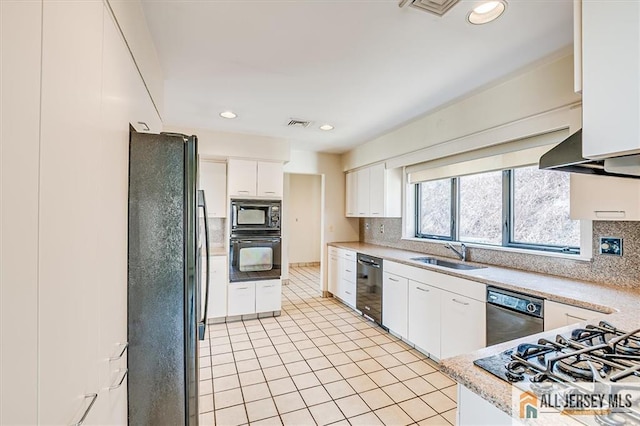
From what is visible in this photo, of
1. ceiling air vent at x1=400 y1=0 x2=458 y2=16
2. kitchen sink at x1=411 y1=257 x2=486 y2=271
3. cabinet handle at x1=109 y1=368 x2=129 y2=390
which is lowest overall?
cabinet handle at x1=109 y1=368 x2=129 y2=390

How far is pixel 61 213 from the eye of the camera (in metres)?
0.73

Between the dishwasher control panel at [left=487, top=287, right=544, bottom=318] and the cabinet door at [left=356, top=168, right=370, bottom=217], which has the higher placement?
the cabinet door at [left=356, top=168, right=370, bottom=217]

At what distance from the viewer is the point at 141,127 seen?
61.6 inches

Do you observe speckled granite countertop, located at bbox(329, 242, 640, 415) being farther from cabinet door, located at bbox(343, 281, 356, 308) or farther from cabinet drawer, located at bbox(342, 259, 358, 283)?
cabinet door, located at bbox(343, 281, 356, 308)

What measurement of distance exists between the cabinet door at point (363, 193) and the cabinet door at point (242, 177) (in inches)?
66.4

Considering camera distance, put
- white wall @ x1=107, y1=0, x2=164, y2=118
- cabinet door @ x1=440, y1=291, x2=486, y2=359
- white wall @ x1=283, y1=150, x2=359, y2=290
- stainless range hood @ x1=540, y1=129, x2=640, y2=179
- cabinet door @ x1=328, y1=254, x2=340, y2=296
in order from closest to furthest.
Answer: stainless range hood @ x1=540, y1=129, x2=640, y2=179, white wall @ x1=107, y1=0, x2=164, y2=118, cabinet door @ x1=440, y1=291, x2=486, y2=359, cabinet door @ x1=328, y1=254, x2=340, y2=296, white wall @ x1=283, y1=150, x2=359, y2=290

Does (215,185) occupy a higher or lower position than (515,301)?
higher

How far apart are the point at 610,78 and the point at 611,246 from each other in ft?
5.37

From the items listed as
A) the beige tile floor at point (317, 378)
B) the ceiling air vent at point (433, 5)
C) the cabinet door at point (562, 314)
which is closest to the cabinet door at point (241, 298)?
the beige tile floor at point (317, 378)

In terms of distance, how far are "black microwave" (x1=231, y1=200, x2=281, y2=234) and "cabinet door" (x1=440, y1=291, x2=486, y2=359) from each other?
2.37 m

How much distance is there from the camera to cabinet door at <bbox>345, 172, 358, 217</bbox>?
4895 mm

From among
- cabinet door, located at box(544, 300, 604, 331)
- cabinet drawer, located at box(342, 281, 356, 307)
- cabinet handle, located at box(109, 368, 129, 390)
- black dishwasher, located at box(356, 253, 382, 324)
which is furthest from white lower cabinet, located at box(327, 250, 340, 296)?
cabinet handle, located at box(109, 368, 129, 390)

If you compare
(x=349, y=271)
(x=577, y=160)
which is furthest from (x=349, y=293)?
(x=577, y=160)

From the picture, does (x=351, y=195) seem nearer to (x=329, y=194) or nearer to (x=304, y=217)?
(x=329, y=194)
